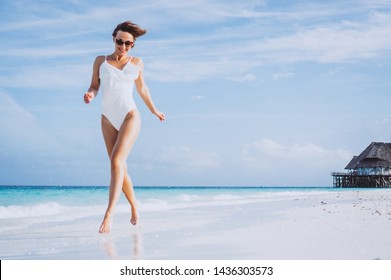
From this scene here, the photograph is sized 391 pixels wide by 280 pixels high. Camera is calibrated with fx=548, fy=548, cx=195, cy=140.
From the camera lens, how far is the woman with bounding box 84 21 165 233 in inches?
178

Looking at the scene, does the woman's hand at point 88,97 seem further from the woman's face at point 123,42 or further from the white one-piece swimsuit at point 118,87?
the woman's face at point 123,42

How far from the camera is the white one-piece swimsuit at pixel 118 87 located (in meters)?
4.54

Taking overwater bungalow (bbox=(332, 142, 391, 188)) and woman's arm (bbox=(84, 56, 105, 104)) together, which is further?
overwater bungalow (bbox=(332, 142, 391, 188))

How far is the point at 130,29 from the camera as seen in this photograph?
4.50m

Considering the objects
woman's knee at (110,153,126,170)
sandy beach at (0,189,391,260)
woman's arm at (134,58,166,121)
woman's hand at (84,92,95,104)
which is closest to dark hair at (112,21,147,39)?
woman's arm at (134,58,166,121)

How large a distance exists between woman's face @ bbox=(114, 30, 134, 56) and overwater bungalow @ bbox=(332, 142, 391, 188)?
41967mm

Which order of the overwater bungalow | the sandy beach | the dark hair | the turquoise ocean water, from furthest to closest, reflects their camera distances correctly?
the overwater bungalow, the turquoise ocean water, the dark hair, the sandy beach

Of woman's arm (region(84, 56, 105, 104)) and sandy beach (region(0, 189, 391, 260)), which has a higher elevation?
woman's arm (region(84, 56, 105, 104))

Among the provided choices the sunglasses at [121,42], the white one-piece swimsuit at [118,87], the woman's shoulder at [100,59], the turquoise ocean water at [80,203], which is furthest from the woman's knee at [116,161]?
the turquoise ocean water at [80,203]

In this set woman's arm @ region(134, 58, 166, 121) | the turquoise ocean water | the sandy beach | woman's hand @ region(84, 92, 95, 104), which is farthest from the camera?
the turquoise ocean water

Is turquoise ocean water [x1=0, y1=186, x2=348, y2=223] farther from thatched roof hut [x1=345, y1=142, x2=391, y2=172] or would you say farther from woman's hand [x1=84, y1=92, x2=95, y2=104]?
thatched roof hut [x1=345, y1=142, x2=391, y2=172]

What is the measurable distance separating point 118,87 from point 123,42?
0.37 metres
